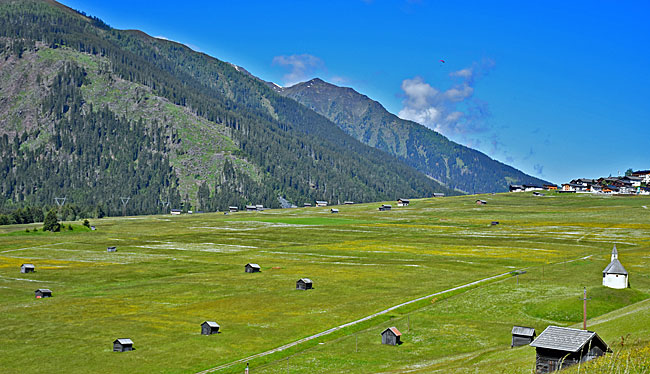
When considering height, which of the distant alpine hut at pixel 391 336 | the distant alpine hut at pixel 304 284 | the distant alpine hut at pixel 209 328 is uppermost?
the distant alpine hut at pixel 304 284

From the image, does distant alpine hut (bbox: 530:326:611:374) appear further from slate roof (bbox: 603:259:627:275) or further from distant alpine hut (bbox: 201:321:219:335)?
slate roof (bbox: 603:259:627:275)

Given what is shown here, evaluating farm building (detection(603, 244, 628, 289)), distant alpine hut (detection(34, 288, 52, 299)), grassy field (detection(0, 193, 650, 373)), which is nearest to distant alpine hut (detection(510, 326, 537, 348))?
grassy field (detection(0, 193, 650, 373))

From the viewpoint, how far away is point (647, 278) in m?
94.9

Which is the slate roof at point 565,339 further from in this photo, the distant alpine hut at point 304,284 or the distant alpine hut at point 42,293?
the distant alpine hut at point 42,293

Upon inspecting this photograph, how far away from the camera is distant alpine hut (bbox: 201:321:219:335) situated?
74.2m


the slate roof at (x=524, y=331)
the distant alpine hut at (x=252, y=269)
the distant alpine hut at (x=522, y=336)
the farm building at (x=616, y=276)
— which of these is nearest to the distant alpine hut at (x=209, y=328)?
the distant alpine hut at (x=522, y=336)

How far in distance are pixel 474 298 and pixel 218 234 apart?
120 meters

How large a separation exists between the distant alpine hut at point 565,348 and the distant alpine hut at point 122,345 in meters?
41.3

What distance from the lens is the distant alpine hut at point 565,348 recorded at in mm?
45938

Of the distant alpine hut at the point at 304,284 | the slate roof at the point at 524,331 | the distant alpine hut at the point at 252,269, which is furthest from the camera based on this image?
the distant alpine hut at the point at 252,269

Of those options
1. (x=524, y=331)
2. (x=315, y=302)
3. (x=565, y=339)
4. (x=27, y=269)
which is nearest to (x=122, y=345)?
(x=315, y=302)

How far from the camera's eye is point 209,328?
74.2m

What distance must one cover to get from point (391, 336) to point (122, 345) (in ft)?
92.4

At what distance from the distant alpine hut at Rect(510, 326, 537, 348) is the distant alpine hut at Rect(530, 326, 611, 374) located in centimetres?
1287
